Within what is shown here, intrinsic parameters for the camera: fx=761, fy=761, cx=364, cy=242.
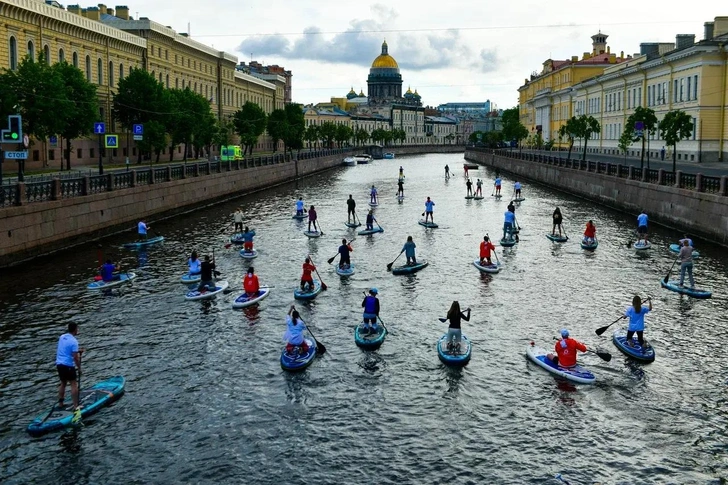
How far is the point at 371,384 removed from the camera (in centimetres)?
1852

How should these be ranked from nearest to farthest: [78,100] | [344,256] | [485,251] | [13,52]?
[344,256], [485,251], [78,100], [13,52]

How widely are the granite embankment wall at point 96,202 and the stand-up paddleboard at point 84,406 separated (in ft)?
53.1

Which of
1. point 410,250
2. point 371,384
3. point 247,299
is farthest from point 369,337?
point 410,250

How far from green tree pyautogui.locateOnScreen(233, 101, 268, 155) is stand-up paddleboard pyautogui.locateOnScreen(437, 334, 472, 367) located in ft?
290

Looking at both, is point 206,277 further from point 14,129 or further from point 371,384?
point 371,384

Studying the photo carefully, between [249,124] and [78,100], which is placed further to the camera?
[249,124]

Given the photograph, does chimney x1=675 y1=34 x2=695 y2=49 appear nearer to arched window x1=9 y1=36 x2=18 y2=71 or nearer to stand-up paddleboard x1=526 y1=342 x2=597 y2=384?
arched window x1=9 y1=36 x2=18 y2=71

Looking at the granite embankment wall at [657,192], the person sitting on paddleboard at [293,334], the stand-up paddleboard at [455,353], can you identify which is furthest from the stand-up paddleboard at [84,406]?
the granite embankment wall at [657,192]

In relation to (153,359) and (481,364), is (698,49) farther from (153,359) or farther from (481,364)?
(153,359)

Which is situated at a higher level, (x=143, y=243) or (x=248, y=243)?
(x=248, y=243)

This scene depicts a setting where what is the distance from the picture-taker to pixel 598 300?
26.8 m

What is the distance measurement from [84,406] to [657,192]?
3853cm

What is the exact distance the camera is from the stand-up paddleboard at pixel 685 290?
26719mm

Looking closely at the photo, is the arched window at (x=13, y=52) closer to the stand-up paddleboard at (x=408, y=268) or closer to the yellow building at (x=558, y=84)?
the stand-up paddleboard at (x=408, y=268)
